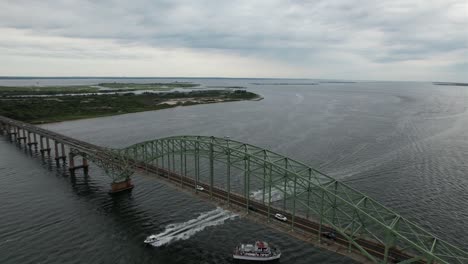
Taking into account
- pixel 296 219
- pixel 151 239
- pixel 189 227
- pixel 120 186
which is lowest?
pixel 151 239

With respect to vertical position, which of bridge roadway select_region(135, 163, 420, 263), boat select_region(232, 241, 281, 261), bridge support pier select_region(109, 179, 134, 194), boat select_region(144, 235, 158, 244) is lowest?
boat select_region(144, 235, 158, 244)

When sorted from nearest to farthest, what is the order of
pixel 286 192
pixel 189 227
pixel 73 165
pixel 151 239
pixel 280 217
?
1. pixel 280 217
2. pixel 151 239
3. pixel 286 192
4. pixel 189 227
5. pixel 73 165

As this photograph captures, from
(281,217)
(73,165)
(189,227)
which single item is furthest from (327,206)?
(73,165)

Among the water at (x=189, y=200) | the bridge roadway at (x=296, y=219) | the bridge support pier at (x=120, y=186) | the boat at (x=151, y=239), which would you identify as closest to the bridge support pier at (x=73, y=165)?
the water at (x=189, y=200)

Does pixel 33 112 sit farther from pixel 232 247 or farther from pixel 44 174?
pixel 232 247

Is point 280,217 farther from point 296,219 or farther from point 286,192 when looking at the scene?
point 286,192

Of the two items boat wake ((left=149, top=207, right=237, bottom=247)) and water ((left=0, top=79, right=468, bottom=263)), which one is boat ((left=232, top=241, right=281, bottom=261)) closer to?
water ((left=0, top=79, right=468, bottom=263))

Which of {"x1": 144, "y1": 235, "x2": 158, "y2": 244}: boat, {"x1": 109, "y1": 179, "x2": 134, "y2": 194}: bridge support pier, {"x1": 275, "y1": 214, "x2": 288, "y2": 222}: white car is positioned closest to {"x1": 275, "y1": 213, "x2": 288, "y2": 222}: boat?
{"x1": 275, "y1": 214, "x2": 288, "y2": 222}: white car
